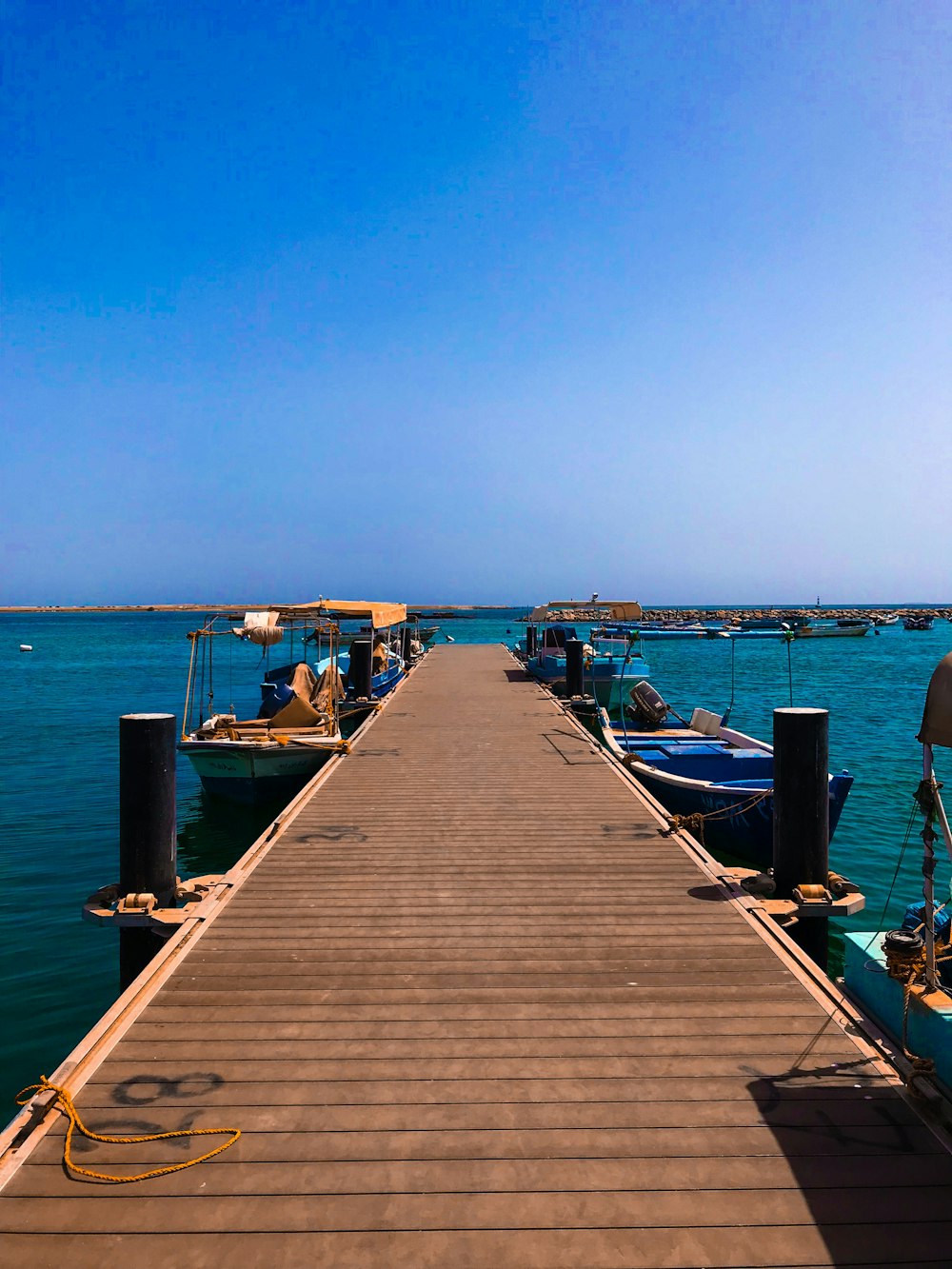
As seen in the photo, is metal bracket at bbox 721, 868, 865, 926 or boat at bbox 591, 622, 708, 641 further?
boat at bbox 591, 622, 708, 641

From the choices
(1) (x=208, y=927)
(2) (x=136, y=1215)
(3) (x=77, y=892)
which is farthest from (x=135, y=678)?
(2) (x=136, y=1215)

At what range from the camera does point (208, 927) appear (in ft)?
20.1

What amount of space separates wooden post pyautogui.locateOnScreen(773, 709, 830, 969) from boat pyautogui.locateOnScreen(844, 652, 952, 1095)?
5.26 feet

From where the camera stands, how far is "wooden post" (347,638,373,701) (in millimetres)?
20000

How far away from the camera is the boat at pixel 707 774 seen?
1041 cm

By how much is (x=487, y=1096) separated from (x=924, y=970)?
2659 mm

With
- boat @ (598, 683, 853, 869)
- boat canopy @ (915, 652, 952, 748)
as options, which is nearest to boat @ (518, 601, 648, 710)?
boat @ (598, 683, 853, 869)

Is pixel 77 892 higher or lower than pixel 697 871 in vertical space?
lower

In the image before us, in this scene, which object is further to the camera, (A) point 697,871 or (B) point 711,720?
(B) point 711,720

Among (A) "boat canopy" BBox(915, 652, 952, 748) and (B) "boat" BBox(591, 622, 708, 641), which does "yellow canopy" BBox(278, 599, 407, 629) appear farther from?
(A) "boat canopy" BBox(915, 652, 952, 748)

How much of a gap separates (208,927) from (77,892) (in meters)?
6.39

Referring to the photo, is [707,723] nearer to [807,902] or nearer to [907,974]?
[807,902]

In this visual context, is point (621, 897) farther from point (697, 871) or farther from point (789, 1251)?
point (789, 1251)

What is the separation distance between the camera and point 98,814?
15.3 m
